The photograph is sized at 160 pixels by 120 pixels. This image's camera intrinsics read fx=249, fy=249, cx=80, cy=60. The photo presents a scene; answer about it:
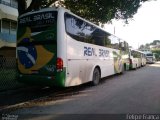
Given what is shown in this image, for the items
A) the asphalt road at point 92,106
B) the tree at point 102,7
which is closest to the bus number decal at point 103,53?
the tree at point 102,7

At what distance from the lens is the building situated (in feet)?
90.8

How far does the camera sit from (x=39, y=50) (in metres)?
10.3

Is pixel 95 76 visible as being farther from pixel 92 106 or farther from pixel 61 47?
pixel 92 106

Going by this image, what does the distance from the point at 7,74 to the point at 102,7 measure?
23.4 feet

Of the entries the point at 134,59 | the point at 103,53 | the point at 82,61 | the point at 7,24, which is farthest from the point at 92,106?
the point at 7,24

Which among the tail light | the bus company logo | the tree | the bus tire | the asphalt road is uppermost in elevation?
the tree

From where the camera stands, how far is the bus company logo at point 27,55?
1042 cm

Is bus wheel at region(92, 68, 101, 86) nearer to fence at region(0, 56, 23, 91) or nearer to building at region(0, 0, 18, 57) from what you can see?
fence at region(0, 56, 23, 91)

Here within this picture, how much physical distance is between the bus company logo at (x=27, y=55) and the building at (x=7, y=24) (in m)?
17.3

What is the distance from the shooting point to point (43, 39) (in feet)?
33.5

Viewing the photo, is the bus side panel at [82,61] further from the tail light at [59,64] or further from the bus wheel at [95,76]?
the tail light at [59,64]

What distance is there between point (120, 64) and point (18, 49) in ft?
34.2

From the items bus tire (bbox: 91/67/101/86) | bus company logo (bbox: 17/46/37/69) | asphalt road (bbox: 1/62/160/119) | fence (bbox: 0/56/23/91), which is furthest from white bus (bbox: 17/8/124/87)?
fence (bbox: 0/56/23/91)

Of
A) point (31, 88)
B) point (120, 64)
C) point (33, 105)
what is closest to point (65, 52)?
point (33, 105)
